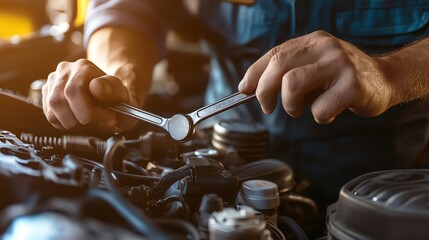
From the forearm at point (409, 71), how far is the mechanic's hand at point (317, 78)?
7 cm

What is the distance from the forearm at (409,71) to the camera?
77cm

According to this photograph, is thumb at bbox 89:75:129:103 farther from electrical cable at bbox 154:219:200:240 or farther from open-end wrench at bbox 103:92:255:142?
electrical cable at bbox 154:219:200:240

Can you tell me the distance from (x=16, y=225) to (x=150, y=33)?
0.89 metres

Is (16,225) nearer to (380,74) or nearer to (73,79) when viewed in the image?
(73,79)

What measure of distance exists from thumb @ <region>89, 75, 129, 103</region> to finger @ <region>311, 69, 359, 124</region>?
0.31m

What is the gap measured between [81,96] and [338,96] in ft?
1.25

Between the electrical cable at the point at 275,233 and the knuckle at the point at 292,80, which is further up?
the knuckle at the point at 292,80

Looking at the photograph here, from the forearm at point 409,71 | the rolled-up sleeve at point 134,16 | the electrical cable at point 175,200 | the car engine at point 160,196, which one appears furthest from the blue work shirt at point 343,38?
the electrical cable at point 175,200

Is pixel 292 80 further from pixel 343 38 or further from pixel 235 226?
pixel 343 38

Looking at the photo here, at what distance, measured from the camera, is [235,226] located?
0.48m

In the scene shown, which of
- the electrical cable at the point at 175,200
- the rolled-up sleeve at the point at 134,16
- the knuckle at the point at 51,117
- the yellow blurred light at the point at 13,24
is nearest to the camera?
the electrical cable at the point at 175,200

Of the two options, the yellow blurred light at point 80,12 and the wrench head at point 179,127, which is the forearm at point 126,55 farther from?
the wrench head at point 179,127

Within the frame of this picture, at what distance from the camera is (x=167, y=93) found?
1732 mm

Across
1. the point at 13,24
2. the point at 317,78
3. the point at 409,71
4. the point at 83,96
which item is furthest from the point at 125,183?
the point at 13,24
